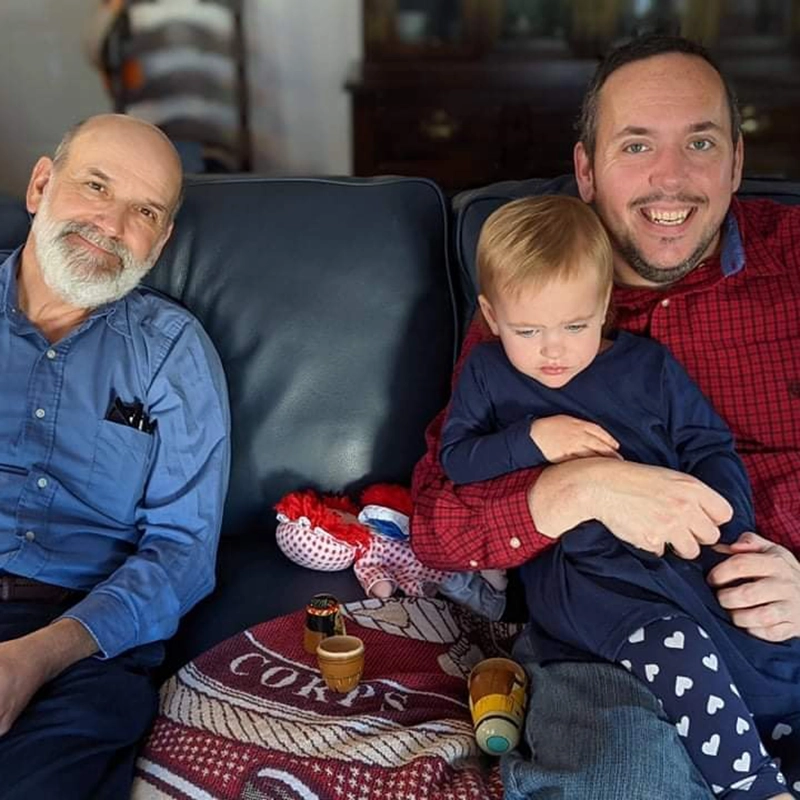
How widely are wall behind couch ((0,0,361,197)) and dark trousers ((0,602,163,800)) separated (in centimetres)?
326

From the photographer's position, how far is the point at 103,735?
51.0 inches

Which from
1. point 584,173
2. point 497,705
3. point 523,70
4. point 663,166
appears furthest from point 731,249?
point 523,70

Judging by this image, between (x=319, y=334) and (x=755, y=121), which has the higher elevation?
(x=755, y=121)

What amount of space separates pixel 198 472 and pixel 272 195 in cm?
53

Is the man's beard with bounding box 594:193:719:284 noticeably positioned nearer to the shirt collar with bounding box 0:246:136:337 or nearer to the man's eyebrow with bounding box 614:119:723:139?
the man's eyebrow with bounding box 614:119:723:139

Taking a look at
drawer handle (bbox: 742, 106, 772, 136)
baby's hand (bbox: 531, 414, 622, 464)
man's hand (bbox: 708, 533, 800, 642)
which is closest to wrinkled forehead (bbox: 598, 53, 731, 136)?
baby's hand (bbox: 531, 414, 622, 464)

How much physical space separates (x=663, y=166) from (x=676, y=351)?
0.94ft

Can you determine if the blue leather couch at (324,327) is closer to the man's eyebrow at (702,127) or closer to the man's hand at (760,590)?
the man's eyebrow at (702,127)

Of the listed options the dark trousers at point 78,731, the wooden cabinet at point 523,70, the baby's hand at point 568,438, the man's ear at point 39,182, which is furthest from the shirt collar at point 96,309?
the wooden cabinet at point 523,70

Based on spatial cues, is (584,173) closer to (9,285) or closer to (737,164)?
(737,164)

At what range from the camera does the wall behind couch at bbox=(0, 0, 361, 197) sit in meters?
4.32

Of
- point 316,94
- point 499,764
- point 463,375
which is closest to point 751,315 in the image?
point 463,375

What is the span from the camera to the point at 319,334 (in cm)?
179

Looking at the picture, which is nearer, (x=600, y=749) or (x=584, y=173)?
(x=600, y=749)
